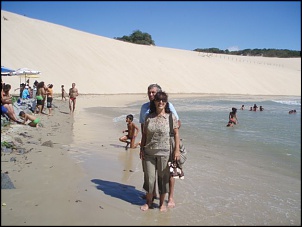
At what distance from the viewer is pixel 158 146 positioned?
13.1 feet

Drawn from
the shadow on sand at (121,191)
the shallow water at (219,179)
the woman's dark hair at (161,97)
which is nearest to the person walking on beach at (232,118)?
the shallow water at (219,179)

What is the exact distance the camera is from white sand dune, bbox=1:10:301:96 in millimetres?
33362

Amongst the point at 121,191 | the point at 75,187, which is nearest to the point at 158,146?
the point at 121,191

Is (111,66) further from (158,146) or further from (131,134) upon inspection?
(158,146)

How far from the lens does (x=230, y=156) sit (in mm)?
7605

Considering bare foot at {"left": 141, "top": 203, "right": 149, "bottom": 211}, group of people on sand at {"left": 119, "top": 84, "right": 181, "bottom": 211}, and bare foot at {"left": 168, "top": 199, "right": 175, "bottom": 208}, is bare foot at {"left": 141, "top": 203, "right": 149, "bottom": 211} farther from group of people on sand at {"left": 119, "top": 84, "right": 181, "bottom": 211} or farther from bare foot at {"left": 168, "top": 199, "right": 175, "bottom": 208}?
bare foot at {"left": 168, "top": 199, "right": 175, "bottom": 208}

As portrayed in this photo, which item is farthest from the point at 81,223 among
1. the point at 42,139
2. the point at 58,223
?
the point at 42,139

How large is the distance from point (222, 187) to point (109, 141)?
4018 mm

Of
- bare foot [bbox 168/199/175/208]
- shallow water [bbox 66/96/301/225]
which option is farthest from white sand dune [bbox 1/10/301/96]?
bare foot [bbox 168/199/175/208]

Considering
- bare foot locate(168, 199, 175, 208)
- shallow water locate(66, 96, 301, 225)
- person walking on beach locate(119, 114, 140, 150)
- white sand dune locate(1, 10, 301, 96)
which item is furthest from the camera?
white sand dune locate(1, 10, 301, 96)

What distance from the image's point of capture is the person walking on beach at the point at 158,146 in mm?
3961

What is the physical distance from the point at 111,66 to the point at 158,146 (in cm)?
3831

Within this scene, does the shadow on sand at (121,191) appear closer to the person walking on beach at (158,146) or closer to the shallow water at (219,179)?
the shallow water at (219,179)

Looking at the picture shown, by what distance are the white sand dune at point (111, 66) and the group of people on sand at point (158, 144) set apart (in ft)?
79.5
